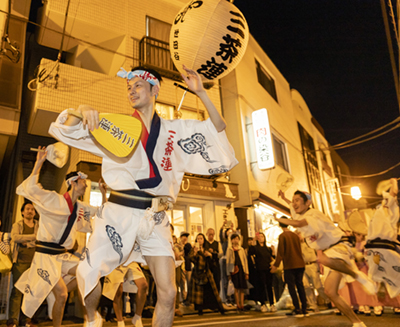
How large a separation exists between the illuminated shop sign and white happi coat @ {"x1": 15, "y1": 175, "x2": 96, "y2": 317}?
898 centimetres

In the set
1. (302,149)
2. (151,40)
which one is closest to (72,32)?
(151,40)

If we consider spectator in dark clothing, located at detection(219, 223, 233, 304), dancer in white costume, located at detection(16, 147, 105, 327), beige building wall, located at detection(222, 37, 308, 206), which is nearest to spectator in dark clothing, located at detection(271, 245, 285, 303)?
spectator in dark clothing, located at detection(219, 223, 233, 304)

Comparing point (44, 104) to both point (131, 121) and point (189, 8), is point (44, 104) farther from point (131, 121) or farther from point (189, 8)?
point (131, 121)

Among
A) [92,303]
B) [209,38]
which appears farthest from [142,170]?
[209,38]

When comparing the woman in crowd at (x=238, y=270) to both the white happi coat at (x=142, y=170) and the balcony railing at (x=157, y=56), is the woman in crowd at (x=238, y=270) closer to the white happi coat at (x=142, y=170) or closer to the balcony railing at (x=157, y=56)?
the white happi coat at (x=142, y=170)

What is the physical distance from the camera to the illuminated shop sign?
12.3 m

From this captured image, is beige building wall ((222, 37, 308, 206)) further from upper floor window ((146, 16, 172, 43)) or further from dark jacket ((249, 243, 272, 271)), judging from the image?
dark jacket ((249, 243, 272, 271))

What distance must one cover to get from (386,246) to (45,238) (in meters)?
5.77

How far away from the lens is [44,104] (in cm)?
830

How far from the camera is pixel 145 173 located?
252 cm

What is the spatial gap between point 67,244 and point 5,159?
7193 mm

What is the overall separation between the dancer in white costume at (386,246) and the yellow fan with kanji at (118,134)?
5.24m

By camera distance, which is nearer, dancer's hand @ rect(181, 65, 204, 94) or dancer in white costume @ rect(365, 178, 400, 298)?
dancer's hand @ rect(181, 65, 204, 94)

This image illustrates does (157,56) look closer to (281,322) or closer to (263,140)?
(263,140)
